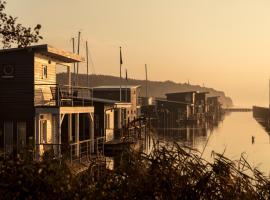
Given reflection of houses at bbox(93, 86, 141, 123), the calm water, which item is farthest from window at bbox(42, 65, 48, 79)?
reflection of houses at bbox(93, 86, 141, 123)

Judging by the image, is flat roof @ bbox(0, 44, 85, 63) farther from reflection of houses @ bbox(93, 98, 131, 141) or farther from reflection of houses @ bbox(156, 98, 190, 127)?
reflection of houses @ bbox(156, 98, 190, 127)

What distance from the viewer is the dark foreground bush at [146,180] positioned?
7.81 metres

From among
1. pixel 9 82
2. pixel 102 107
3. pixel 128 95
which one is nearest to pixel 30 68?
pixel 9 82

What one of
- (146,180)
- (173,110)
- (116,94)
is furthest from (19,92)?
(173,110)

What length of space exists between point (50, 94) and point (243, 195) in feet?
82.2

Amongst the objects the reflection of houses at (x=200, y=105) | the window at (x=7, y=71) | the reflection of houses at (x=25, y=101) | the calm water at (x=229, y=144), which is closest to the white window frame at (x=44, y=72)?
Result: the reflection of houses at (x=25, y=101)

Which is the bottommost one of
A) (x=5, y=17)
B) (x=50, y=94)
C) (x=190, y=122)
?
(x=190, y=122)

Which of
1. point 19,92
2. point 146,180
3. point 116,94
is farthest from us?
point 116,94

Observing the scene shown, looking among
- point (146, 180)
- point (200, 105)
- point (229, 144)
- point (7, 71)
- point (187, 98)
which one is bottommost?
point (229, 144)

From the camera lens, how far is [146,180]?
26.5 ft

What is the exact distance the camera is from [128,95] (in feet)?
243

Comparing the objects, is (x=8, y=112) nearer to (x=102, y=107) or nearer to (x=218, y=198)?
(x=102, y=107)

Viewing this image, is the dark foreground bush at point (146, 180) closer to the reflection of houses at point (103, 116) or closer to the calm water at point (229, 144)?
the calm water at point (229, 144)

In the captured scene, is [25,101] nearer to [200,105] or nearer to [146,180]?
[146,180]
